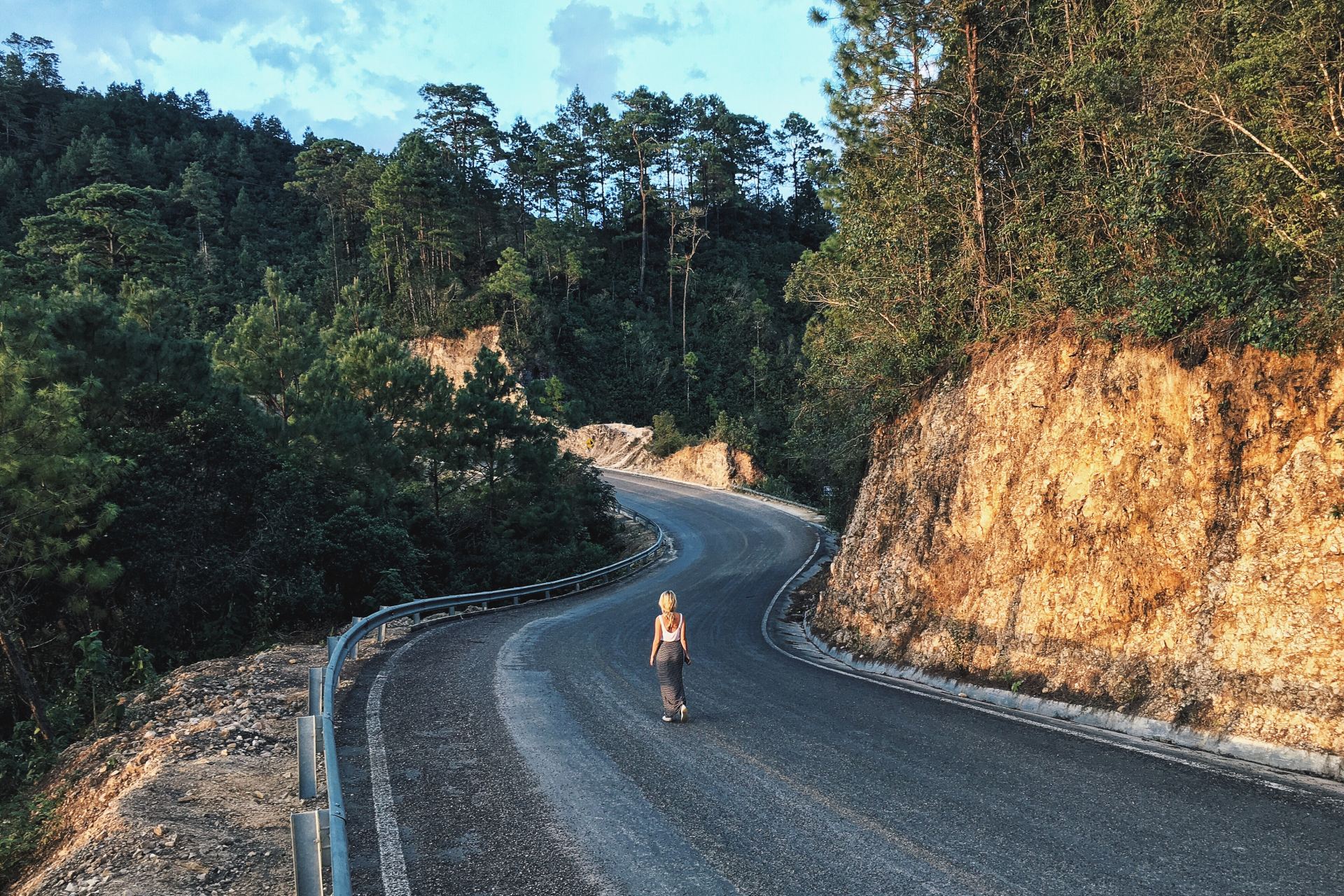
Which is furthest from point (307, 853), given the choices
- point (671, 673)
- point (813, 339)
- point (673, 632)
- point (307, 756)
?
point (813, 339)

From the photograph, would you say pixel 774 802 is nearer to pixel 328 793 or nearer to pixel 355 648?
pixel 328 793

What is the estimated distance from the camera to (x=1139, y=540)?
988 cm

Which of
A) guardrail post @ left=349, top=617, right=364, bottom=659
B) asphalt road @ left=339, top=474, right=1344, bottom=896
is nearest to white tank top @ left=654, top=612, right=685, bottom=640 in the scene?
asphalt road @ left=339, top=474, right=1344, bottom=896

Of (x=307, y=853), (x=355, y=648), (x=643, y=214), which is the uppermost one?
(x=643, y=214)

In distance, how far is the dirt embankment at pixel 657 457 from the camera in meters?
48.6

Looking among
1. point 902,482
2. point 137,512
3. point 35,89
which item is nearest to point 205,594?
point 137,512

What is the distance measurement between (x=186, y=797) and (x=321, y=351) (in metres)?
28.9

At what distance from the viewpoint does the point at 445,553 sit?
90.0 feet

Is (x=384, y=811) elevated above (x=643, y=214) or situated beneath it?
situated beneath

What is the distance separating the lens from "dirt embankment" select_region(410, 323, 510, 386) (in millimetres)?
56750

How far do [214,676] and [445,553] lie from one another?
685 inches

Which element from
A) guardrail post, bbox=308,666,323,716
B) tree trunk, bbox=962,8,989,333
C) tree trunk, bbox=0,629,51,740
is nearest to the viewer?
guardrail post, bbox=308,666,323,716

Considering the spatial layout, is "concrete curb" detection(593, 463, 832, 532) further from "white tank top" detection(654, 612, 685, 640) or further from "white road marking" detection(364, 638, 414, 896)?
"white road marking" detection(364, 638, 414, 896)

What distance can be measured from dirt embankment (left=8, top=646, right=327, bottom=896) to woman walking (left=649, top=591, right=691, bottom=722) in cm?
395
